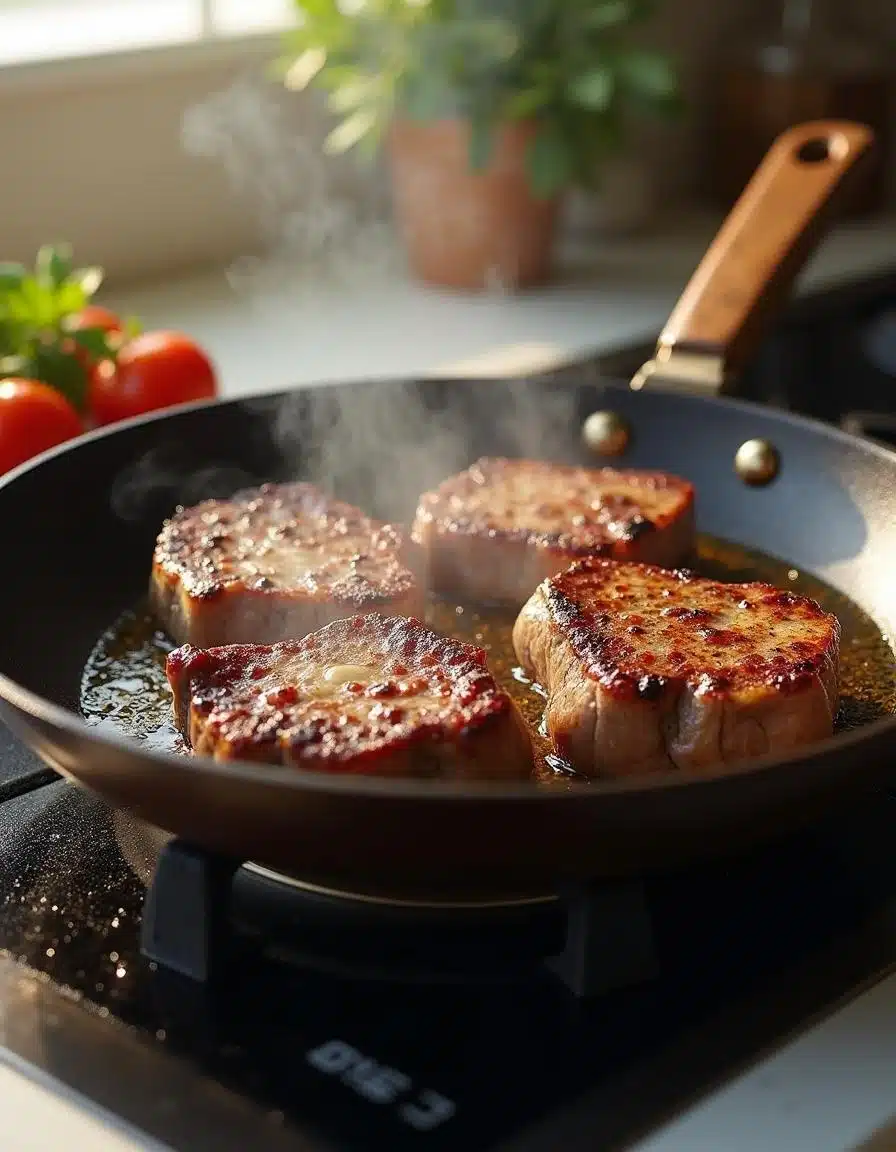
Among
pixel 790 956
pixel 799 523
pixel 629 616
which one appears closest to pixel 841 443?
pixel 799 523

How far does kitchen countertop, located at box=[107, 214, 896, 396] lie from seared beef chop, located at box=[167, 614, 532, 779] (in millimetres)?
942

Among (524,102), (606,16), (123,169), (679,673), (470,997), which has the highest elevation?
(606,16)

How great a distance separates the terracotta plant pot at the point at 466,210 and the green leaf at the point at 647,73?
171 millimetres

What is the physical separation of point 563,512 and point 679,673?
384 mm

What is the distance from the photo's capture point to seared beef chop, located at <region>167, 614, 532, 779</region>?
983 millimetres

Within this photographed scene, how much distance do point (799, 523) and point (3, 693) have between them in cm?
88

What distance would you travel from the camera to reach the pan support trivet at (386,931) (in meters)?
0.91

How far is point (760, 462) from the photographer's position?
156cm

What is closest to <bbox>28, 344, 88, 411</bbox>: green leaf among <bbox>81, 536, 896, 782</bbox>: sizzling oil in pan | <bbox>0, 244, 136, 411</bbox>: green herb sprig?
<bbox>0, 244, 136, 411</bbox>: green herb sprig

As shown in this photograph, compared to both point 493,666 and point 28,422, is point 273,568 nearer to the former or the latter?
point 493,666

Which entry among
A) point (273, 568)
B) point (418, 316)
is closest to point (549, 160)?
point (418, 316)

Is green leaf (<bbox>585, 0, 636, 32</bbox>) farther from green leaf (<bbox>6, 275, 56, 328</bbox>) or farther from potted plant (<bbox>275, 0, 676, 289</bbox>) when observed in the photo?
green leaf (<bbox>6, 275, 56, 328</bbox>)

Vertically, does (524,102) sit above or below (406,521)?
above

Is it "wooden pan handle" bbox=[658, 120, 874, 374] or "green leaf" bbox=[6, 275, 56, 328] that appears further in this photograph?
"green leaf" bbox=[6, 275, 56, 328]
